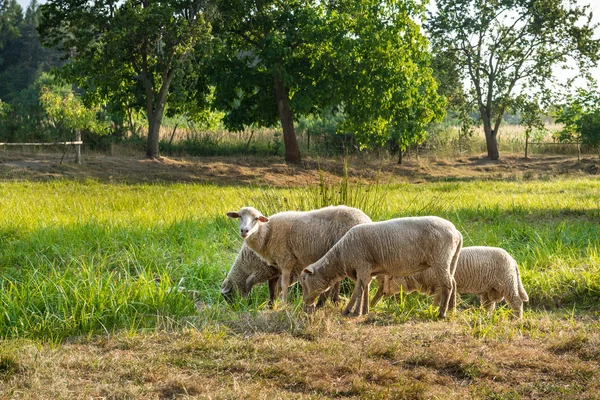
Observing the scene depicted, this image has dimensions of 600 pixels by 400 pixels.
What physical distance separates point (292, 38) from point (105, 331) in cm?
2345

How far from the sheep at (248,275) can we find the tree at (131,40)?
18.7 meters

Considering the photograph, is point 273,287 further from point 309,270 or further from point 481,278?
point 481,278

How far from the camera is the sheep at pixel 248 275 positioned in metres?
7.10

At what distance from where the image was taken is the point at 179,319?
20.0 ft

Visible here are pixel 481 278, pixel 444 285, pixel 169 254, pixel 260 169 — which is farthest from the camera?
pixel 260 169

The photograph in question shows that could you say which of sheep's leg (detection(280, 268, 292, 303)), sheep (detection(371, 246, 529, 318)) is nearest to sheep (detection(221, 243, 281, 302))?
sheep's leg (detection(280, 268, 292, 303))

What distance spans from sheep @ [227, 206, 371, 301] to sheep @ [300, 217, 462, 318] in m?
0.51

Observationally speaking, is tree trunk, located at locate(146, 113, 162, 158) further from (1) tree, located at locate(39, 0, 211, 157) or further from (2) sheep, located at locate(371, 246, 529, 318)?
(2) sheep, located at locate(371, 246, 529, 318)

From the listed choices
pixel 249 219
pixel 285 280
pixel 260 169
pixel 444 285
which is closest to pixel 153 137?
pixel 260 169

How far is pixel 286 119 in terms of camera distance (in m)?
29.9

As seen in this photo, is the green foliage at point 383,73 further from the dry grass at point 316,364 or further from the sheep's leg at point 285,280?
the dry grass at point 316,364

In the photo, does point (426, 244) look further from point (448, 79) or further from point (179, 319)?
point (448, 79)

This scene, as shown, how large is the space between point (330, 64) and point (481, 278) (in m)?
21.6

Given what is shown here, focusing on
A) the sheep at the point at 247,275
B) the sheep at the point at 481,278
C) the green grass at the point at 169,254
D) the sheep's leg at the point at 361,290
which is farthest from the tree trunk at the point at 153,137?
the sheep's leg at the point at 361,290
